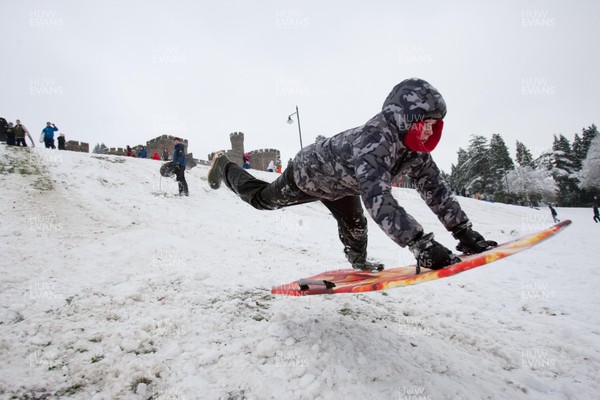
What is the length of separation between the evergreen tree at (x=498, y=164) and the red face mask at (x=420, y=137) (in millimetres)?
60640

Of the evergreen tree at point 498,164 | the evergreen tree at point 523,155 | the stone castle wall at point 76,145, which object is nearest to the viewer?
the stone castle wall at point 76,145

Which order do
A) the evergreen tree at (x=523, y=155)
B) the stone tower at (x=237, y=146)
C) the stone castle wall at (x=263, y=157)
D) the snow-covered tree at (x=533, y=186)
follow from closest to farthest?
the stone castle wall at (x=263, y=157) < the stone tower at (x=237, y=146) < the snow-covered tree at (x=533, y=186) < the evergreen tree at (x=523, y=155)

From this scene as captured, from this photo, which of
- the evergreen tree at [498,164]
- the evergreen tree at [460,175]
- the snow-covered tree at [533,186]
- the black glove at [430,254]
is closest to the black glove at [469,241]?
the black glove at [430,254]

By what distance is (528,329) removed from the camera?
3.27m

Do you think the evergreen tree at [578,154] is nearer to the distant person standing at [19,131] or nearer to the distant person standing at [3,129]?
the distant person standing at [19,131]

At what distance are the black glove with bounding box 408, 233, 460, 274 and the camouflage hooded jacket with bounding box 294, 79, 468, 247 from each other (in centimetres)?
6

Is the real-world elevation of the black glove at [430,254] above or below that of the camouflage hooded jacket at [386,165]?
below

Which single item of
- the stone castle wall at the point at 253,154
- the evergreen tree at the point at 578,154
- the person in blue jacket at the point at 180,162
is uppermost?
the stone castle wall at the point at 253,154

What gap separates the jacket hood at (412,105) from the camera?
258 centimetres

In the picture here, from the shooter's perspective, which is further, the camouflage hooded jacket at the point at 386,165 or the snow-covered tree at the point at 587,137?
the snow-covered tree at the point at 587,137

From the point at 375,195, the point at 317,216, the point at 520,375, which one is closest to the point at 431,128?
the point at 375,195

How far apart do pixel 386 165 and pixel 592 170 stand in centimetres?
6025

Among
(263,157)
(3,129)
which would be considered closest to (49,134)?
(3,129)

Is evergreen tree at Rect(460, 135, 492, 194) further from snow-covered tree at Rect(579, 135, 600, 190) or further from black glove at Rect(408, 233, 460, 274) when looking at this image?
black glove at Rect(408, 233, 460, 274)
